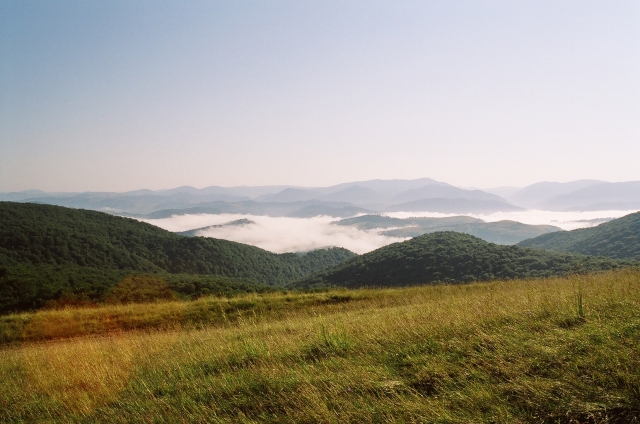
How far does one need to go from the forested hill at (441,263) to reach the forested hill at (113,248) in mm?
35864

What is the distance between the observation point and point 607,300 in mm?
6387

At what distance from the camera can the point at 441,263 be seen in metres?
106

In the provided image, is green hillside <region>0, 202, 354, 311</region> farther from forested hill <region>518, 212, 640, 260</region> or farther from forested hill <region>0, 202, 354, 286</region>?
forested hill <region>518, 212, 640, 260</region>

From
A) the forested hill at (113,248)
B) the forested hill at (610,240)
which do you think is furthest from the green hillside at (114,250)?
the forested hill at (610,240)

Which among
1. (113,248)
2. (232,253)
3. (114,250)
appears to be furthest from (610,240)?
(113,248)

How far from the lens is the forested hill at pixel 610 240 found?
106 metres

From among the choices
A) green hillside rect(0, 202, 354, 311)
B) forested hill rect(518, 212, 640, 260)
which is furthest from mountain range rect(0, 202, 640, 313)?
forested hill rect(518, 212, 640, 260)

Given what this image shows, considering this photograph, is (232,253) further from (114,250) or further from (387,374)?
(387,374)

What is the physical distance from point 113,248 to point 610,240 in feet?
564

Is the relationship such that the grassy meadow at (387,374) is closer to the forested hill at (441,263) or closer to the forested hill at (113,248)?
the forested hill at (441,263)

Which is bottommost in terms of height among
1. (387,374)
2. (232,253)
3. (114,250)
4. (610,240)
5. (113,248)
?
(232,253)

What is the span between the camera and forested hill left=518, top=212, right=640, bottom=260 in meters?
106

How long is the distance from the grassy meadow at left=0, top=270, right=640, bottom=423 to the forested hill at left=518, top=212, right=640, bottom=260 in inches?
4708

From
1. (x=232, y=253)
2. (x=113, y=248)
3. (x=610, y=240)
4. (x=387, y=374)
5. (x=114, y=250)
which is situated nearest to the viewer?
(x=387, y=374)
